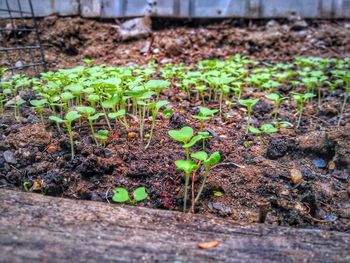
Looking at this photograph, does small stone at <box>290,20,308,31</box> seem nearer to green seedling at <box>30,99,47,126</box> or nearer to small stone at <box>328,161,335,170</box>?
small stone at <box>328,161,335,170</box>

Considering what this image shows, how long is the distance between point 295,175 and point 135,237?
76cm

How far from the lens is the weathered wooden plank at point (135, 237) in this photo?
76 centimetres

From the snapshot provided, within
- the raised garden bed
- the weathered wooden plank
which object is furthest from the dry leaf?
the raised garden bed

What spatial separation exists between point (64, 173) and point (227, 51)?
2860 mm

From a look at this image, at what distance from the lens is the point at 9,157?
4.29 feet

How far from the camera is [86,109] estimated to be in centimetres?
133

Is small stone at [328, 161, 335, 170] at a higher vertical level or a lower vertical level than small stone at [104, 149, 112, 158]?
lower

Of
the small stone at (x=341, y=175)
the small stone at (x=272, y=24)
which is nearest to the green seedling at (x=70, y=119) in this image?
the small stone at (x=341, y=175)

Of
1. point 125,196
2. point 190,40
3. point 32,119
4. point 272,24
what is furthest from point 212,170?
point 272,24

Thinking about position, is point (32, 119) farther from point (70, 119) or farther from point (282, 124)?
point (282, 124)

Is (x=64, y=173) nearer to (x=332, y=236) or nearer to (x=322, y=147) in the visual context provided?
(x=332, y=236)

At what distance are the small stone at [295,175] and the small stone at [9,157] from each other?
1118 mm

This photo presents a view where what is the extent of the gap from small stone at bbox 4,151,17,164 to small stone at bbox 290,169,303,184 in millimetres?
1118

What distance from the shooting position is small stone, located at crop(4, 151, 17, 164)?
1291 millimetres
